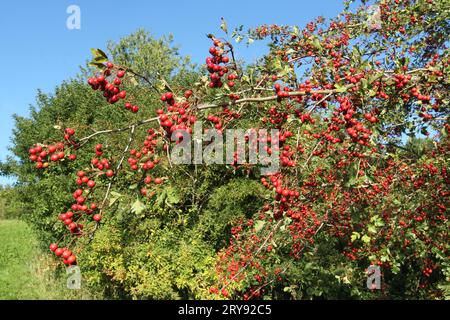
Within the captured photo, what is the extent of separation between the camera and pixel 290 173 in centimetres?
277

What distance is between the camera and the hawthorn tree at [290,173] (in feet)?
7.07

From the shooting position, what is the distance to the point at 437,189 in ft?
13.1

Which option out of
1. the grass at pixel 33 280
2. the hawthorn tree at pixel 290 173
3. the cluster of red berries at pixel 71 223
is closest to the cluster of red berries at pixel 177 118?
the hawthorn tree at pixel 290 173

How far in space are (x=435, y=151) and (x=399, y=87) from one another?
188 cm

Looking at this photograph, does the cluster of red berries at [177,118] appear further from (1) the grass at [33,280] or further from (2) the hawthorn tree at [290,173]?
(1) the grass at [33,280]

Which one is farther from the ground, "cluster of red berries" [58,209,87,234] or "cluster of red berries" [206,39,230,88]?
"cluster of red berries" [206,39,230,88]

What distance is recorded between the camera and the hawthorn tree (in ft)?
7.07

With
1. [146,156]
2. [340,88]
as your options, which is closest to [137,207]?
[146,156]

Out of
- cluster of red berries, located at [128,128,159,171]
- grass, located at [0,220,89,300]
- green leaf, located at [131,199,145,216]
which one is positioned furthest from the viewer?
grass, located at [0,220,89,300]

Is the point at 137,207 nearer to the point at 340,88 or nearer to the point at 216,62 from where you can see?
→ the point at 216,62

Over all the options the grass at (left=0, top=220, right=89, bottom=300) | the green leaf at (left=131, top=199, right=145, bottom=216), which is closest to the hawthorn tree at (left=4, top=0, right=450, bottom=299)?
the green leaf at (left=131, top=199, right=145, bottom=216)

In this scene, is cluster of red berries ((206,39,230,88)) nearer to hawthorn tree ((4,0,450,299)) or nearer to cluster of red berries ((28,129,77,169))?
hawthorn tree ((4,0,450,299))

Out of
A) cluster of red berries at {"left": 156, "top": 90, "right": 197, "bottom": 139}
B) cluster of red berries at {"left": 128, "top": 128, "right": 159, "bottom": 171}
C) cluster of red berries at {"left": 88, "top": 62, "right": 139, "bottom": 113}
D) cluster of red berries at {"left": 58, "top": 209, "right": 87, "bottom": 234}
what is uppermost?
cluster of red berries at {"left": 88, "top": 62, "right": 139, "bottom": 113}
